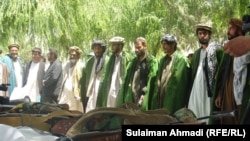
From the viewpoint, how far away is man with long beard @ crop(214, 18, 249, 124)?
4.60 m

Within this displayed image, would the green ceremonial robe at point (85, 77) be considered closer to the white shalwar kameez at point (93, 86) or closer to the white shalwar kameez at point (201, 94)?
the white shalwar kameez at point (93, 86)

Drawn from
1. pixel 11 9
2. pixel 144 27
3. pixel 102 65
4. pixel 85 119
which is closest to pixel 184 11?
pixel 144 27

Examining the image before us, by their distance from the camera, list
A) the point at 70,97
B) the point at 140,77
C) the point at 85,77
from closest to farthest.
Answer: the point at 140,77 → the point at 85,77 → the point at 70,97

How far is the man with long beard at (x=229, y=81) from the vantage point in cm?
460

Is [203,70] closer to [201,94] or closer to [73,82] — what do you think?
[201,94]

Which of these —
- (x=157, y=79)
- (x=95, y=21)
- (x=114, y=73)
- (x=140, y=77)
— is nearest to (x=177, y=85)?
(x=157, y=79)

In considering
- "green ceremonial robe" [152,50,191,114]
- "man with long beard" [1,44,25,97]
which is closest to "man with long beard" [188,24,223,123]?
"green ceremonial robe" [152,50,191,114]

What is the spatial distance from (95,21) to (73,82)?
4.25 meters

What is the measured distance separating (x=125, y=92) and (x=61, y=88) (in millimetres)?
1977

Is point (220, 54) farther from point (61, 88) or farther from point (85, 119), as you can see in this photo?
point (61, 88)

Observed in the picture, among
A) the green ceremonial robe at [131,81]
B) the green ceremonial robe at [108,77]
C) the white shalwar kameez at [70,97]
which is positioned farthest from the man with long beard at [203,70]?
the white shalwar kameez at [70,97]

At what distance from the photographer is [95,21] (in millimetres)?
11914

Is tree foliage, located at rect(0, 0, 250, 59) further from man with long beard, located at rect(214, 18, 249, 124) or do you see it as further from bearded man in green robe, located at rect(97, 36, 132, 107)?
man with long beard, located at rect(214, 18, 249, 124)

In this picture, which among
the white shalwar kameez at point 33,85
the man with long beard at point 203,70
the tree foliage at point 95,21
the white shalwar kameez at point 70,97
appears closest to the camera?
the man with long beard at point 203,70
